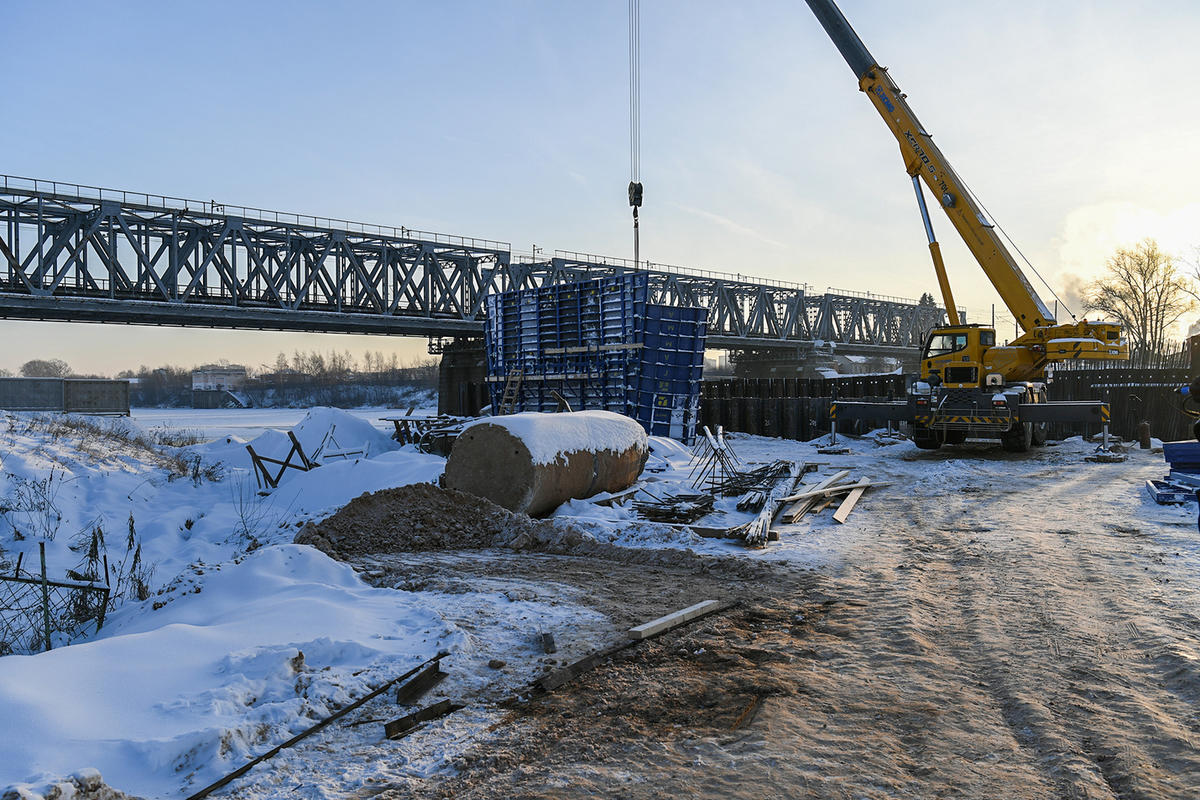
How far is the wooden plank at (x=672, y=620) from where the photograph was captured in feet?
18.7

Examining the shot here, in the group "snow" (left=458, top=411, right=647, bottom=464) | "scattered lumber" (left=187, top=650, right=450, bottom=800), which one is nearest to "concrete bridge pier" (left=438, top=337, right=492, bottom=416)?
"snow" (left=458, top=411, right=647, bottom=464)

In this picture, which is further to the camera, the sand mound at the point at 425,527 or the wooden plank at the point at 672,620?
the sand mound at the point at 425,527

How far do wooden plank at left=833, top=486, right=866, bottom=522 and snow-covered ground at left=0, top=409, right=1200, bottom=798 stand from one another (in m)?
0.17

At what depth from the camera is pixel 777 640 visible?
18.6 ft

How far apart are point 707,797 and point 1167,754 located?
2.48m

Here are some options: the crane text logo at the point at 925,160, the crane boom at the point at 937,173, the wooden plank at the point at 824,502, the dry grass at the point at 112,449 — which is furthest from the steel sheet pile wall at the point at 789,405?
the dry grass at the point at 112,449

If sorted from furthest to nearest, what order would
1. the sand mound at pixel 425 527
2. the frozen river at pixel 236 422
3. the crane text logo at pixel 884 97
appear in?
1. the frozen river at pixel 236 422
2. the crane text logo at pixel 884 97
3. the sand mound at pixel 425 527

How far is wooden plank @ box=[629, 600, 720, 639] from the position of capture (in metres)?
5.70

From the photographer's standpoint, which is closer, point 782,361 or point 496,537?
point 496,537

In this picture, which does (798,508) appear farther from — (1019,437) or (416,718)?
(1019,437)

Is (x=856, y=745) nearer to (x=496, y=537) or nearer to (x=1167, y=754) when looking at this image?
(x=1167, y=754)

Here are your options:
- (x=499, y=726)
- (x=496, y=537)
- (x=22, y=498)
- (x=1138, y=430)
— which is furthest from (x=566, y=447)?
(x=1138, y=430)

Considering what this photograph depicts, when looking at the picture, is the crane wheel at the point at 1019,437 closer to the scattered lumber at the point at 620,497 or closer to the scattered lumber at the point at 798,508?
the scattered lumber at the point at 798,508

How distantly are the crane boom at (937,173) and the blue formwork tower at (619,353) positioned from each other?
7.29 metres
